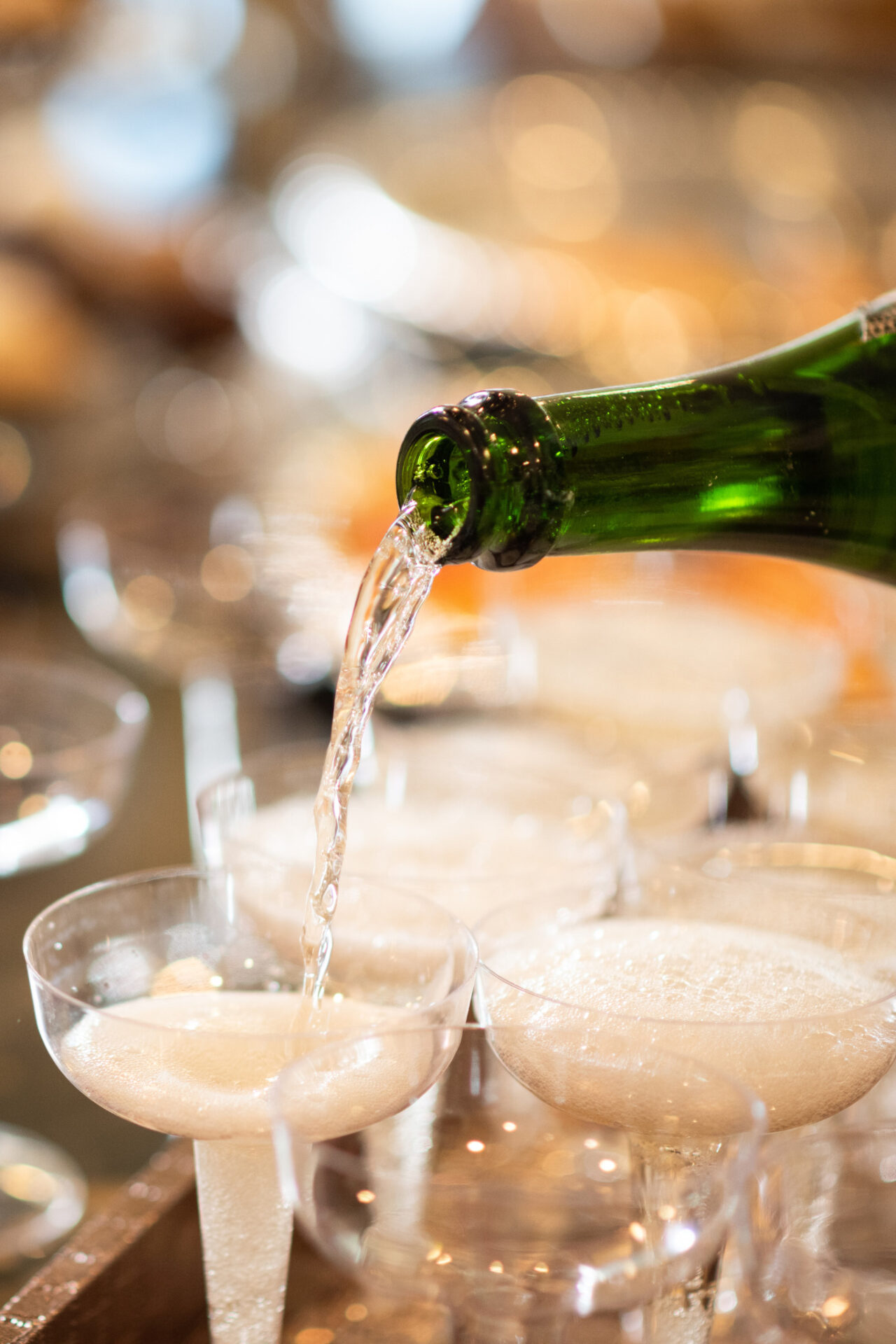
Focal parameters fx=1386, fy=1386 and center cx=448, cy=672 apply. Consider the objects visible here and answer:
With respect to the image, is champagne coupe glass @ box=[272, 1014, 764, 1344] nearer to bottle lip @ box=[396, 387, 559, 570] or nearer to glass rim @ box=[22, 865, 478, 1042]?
glass rim @ box=[22, 865, 478, 1042]

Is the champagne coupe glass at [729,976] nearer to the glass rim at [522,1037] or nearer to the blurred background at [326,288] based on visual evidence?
the glass rim at [522,1037]

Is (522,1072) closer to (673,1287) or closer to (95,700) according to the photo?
(673,1287)

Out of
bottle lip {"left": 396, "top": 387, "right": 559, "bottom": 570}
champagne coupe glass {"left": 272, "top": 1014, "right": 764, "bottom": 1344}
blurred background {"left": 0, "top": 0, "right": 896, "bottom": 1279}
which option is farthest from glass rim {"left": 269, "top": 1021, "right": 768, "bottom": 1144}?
blurred background {"left": 0, "top": 0, "right": 896, "bottom": 1279}

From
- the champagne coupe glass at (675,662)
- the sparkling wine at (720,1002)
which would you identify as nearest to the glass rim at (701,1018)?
the sparkling wine at (720,1002)

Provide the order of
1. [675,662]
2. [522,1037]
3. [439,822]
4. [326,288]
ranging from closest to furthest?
[522,1037]
[439,822]
[675,662]
[326,288]

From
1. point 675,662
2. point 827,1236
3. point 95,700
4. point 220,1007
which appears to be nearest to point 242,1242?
point 220,1007
